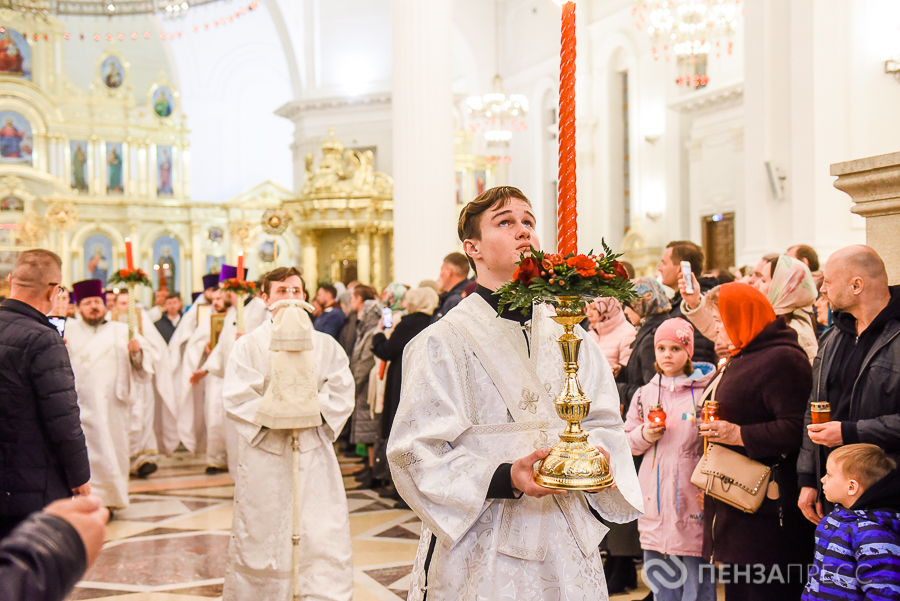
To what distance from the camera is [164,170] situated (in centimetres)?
2395

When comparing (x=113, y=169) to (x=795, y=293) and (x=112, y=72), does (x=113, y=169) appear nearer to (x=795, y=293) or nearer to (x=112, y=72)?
(x=112, y=72)

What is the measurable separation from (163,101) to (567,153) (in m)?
24.8

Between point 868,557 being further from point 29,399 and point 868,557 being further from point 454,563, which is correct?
point 29,399

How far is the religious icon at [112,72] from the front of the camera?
23.9 metres

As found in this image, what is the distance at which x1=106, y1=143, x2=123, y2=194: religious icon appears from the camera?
23.2 m

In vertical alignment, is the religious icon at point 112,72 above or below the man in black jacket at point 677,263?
above

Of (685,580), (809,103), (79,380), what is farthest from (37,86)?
(685,580)

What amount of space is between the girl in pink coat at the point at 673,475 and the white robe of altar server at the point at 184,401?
590 cm

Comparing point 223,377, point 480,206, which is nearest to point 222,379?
point 223,377

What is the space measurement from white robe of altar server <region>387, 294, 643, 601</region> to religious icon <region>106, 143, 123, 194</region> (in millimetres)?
23104

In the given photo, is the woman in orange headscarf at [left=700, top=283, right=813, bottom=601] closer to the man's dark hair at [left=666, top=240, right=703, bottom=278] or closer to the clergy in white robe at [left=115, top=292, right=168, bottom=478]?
the man's dark hair at [left=666, top=240, right=703, bottom=278]

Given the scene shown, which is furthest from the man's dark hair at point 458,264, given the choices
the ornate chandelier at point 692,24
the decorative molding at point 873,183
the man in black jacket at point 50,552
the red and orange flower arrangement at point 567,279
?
the ornate chandelier at point 692,24

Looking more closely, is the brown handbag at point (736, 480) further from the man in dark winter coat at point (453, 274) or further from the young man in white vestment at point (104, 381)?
the young man in white vestment at point (104, 381)

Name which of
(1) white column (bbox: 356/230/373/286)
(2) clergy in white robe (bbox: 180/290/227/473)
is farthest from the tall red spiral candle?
(1) white column (bbox: 356/230/373/286)
